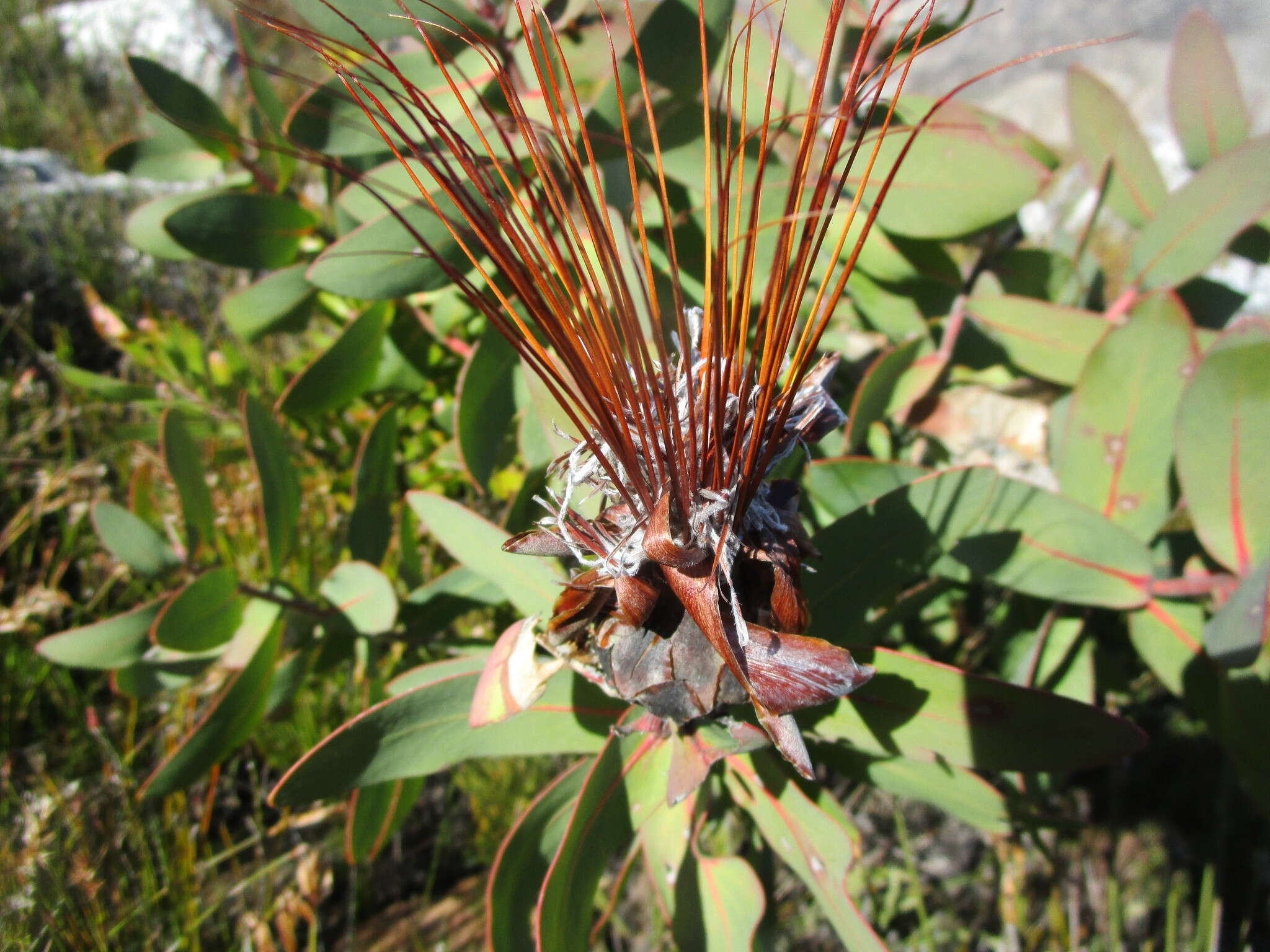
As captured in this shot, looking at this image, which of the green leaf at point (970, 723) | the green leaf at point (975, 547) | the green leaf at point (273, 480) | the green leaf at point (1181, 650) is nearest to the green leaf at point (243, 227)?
the green leaf at point (273, 480)

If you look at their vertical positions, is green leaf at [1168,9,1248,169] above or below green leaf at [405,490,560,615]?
above

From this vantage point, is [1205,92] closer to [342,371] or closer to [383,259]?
[383,259]

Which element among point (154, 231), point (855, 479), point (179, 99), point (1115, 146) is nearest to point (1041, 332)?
point (1115, 146)

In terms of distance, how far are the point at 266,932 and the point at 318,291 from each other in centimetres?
137

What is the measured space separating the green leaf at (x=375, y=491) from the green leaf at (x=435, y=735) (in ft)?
1.53

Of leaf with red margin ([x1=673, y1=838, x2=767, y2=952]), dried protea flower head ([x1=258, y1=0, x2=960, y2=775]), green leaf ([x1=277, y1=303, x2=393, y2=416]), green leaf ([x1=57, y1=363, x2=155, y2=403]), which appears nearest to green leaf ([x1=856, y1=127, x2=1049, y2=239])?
dried protea flower head ([x1=258, y1=0, x2=960, y2=775])

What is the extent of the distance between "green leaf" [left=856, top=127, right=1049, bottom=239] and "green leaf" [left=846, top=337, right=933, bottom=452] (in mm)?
212

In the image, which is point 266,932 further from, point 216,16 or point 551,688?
point 216,16

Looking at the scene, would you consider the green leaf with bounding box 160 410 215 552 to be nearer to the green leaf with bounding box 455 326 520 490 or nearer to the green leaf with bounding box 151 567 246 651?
the green leaf with bounding box 151 567 246 651

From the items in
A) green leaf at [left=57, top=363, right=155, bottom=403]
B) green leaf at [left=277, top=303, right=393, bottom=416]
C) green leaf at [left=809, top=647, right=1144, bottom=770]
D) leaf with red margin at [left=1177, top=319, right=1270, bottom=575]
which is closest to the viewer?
green leaf at [left=809, top=647, right=1144, bottom=770]

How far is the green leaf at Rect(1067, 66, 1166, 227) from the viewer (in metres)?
1.72

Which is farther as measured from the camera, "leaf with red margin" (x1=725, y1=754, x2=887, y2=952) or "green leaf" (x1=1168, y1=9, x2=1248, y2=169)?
"green leaf" (x1=1168, y1=9, x2=1248, y2=169)

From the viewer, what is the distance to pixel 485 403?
1.39 m

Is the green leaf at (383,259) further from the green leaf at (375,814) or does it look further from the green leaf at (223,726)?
the green leaf at (375,814)
